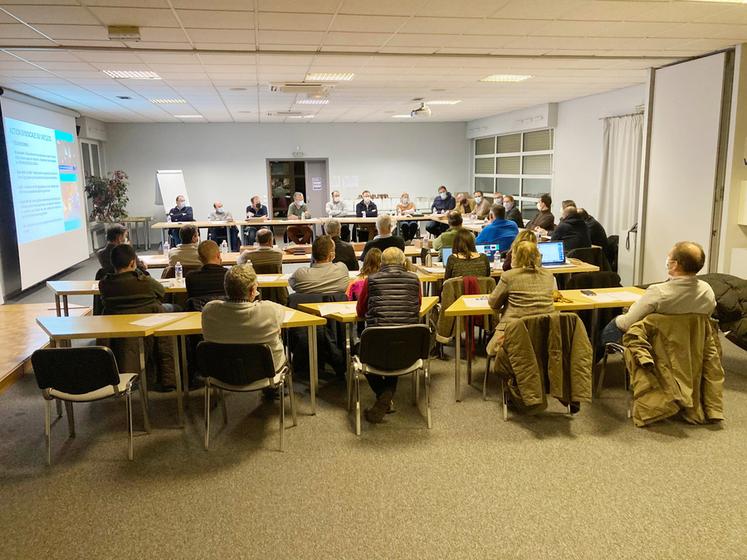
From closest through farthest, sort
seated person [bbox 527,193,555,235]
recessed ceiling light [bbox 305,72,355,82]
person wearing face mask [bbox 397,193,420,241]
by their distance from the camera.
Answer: recessed ceiling light [bbox 305,72,355,82], seated person [bbox 527,193,555,235], person wearing face mask [bbox 397,193,420,241]

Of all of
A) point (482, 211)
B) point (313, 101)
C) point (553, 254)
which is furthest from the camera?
point (482, 211)

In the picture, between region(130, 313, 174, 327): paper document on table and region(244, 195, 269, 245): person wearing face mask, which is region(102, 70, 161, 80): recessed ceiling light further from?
region(244, 195, 269, 245): person wearing face mask

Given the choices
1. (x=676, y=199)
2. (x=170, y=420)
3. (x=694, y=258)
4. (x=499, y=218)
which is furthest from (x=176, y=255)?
(x=676, y=199)

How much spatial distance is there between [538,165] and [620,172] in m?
3.09

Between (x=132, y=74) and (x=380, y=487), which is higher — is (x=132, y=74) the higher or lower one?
the higher one

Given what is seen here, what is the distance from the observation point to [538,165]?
11977 millimetres

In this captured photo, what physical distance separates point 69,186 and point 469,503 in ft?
31.9

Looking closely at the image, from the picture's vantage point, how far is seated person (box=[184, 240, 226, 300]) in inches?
179

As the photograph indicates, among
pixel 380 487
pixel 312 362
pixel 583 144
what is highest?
pixel 583 144

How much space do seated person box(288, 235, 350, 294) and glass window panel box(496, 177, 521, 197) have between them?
911cm

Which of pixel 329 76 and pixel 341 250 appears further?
pixel 329 76

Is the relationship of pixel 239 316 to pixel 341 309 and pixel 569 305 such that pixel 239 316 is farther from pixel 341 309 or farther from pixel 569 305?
pixel 569 305

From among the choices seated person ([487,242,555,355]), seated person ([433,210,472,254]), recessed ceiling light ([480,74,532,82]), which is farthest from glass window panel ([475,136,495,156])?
seated person ([487,242,555,355])

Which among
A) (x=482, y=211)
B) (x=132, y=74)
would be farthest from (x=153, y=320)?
(x=482, y=211)
